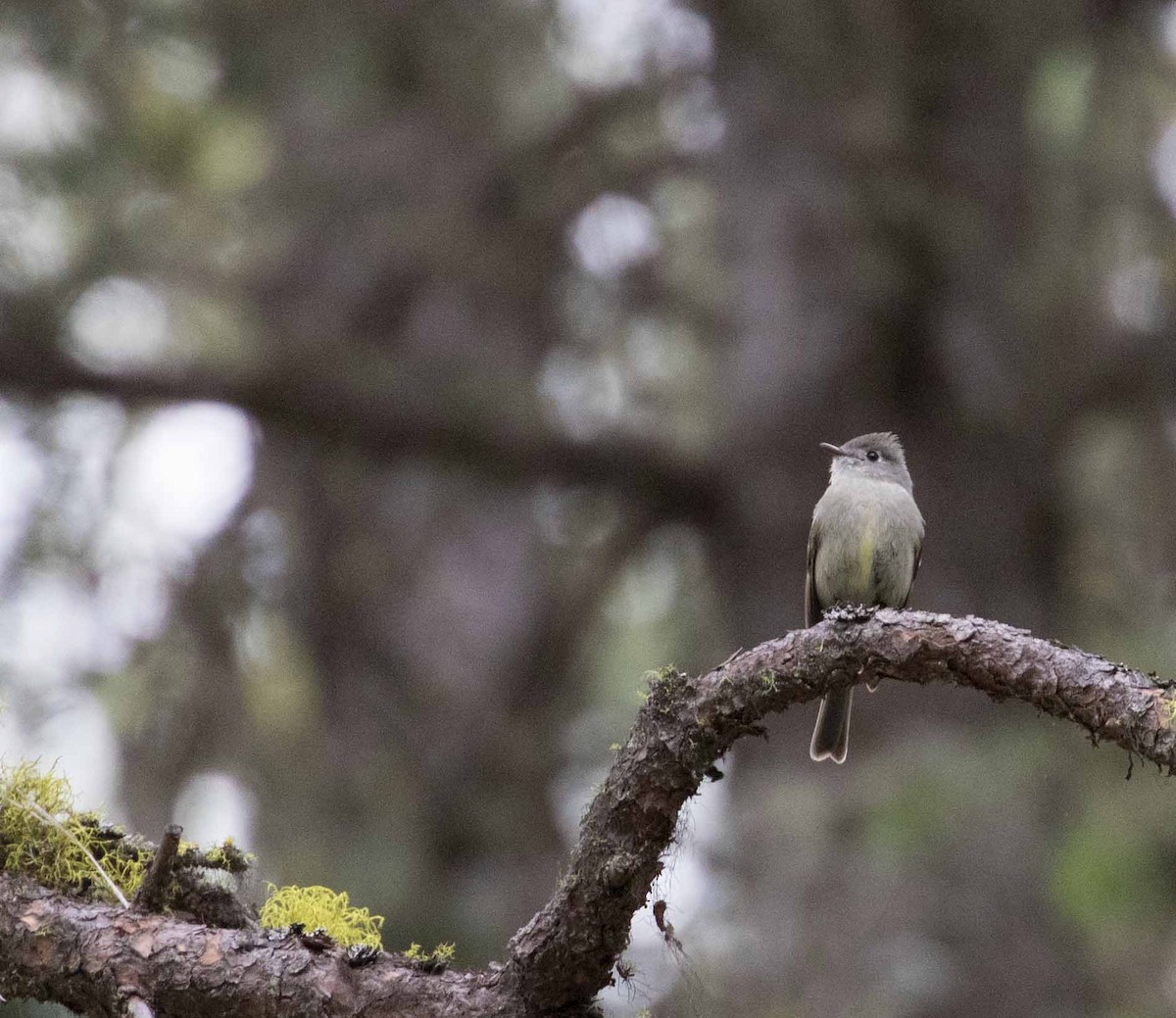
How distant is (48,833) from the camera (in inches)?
104

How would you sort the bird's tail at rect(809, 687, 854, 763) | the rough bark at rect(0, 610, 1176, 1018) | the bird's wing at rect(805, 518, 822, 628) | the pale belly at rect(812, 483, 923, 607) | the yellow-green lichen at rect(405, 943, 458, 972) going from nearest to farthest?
the rough bark at rect(0, 610, 1176, 1018) < the yellow-green lichen at rect(405, 943, 458, 972) < the pale belly at rect(812, 483, 923, 607) < the bird's wing at rect(805, 518, 822, 628) < the bird's tail at rect(809, 687, 854, 763)

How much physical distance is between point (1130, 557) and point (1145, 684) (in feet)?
19.9

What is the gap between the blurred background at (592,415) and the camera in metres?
6.43

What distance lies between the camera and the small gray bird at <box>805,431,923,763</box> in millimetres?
5191

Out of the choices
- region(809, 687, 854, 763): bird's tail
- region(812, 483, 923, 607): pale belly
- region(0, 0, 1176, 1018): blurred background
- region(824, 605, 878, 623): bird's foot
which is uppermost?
region(0, 0, 1176, 1018): blurred background

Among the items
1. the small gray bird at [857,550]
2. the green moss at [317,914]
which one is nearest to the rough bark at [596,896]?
the green moss at [317,914]

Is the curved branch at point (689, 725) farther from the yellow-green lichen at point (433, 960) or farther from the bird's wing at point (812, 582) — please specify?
the bird's wing at point (812, 582)

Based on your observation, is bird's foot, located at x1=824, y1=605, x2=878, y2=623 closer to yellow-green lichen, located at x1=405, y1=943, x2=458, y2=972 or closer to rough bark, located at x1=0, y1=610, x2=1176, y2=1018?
A: rough bark, located at x1=0, y1=610, x2=1176, y2=1018

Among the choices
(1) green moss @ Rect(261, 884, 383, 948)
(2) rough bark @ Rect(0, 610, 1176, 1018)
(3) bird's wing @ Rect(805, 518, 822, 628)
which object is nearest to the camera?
(2) rough bark @ Rect(0, 610, 1176, 1018)

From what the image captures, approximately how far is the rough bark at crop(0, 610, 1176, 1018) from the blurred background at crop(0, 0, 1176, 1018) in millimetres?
2604

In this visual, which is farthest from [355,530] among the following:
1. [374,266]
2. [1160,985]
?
[1160,985]

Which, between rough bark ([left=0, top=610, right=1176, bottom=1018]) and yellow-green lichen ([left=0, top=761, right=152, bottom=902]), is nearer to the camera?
rough bark ([left=0, top=610, right=1176, bottom=1018])

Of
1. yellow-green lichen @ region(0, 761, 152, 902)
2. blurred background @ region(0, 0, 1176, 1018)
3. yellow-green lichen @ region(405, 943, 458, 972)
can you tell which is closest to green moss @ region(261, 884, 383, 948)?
yellow-green lichen @ region(405, 943, 458, 972)

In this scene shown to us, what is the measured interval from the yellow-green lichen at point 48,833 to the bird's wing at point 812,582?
10.5 ft
